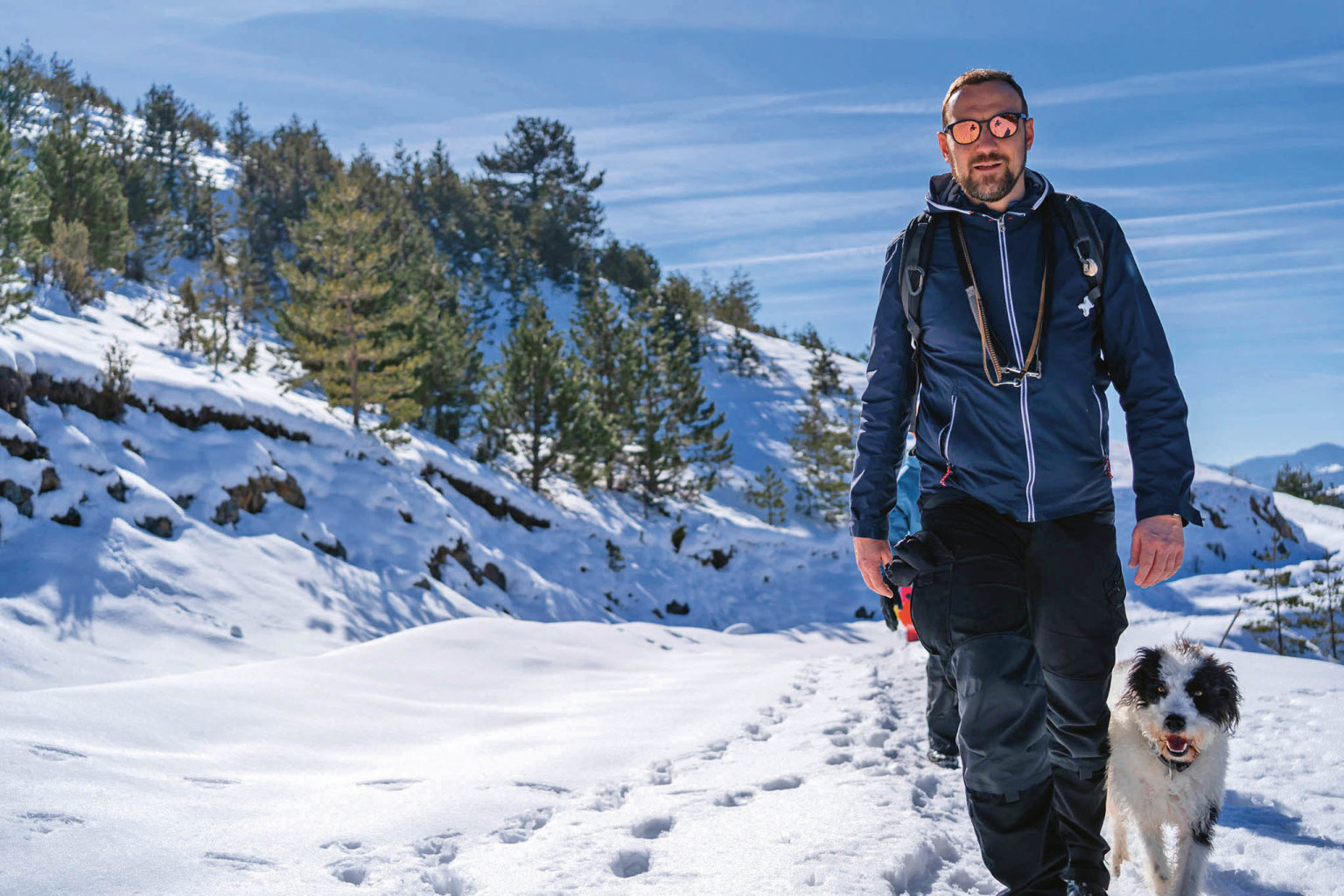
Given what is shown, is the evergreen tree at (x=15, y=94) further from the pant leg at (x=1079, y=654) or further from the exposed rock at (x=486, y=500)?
the pant leg at (x=1079, y=654)

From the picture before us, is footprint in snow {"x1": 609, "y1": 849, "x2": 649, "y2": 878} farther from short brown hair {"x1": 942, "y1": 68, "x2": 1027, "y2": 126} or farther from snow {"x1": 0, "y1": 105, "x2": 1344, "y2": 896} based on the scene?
short brown hair {"x1": 942, "y1": 68, "x2": 1027, "y2": 126}

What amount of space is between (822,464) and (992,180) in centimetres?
2428

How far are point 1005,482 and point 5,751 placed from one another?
373 cm

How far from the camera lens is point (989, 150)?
2578mm

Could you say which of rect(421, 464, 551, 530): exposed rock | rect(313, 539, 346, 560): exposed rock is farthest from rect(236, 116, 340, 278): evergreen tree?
rect(313, 539, 346, 560): exposed rock

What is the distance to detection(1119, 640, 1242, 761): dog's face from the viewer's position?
8.88 feet

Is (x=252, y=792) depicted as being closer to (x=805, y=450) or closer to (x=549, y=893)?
(x=549, y=893)

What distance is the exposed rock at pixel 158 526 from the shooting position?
9.07m

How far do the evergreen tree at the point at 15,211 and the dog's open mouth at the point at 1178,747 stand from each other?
12706mm

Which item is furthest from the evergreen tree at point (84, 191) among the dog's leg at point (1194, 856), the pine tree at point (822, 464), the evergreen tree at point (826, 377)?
the evergreen tree at point (826, 377)

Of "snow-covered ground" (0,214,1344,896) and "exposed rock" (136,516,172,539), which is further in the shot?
"exposed rock" (136,516,172,539)

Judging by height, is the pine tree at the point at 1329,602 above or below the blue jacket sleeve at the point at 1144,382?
below

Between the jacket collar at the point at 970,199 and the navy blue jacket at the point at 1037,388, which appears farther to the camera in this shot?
the jacket collar at the point at 970,199

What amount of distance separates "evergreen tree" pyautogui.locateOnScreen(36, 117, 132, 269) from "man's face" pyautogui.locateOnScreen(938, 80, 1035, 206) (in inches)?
764
